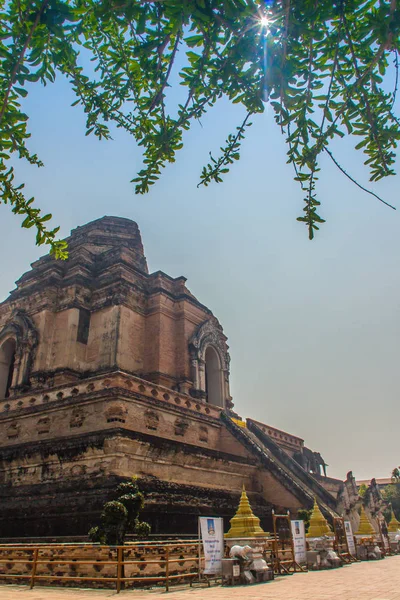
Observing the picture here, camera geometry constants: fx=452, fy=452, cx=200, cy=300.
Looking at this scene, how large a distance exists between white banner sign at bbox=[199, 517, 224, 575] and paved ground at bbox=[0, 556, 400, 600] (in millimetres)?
546

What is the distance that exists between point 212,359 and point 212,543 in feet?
49.2

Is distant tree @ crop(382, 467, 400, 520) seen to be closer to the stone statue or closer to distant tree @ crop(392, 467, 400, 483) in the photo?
distant tree @ crop(392, 467, 400, 483)

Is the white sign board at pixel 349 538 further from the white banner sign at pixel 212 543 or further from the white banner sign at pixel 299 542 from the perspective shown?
the white banner sign at pixel 212 543

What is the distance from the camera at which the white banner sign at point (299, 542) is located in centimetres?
1230

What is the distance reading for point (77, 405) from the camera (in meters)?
14.3

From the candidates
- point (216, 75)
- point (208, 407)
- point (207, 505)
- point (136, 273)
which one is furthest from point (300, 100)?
point (136, 273)

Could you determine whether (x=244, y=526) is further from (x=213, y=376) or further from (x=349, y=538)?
(x=213, y=376)

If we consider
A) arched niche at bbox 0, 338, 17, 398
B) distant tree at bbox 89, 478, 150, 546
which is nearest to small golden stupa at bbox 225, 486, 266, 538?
distant tree at bbox 89, 478, 150, 546

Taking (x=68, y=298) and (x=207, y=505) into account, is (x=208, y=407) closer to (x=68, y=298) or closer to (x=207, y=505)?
(x=207, y=505)

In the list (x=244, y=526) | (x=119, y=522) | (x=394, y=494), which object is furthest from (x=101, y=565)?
(x=394, y=494)

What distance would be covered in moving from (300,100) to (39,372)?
18.1 meters

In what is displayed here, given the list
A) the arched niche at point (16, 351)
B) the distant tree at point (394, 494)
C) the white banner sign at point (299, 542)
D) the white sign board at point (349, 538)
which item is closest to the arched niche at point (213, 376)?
the arched niche at point (16, 351)

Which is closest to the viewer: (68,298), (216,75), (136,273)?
(216,75)

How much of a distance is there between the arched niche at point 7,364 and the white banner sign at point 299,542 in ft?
47.4
